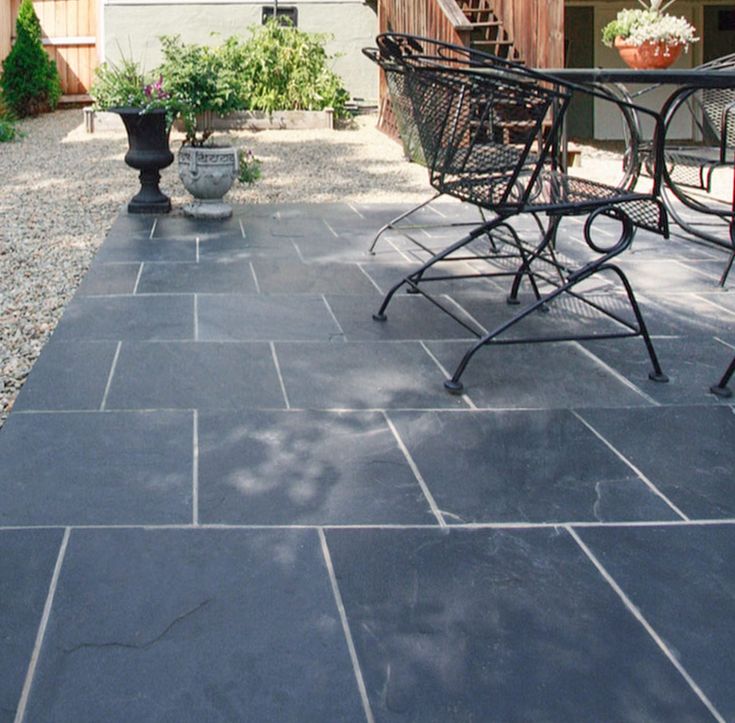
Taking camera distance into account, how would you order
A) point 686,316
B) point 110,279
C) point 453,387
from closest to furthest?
point 453,387, point 686,316, point 110,279

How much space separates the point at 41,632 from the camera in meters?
1.88

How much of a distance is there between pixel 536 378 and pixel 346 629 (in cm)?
159

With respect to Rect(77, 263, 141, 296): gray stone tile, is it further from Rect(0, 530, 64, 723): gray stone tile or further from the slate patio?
Rect(0, 530, 64, 723): gray stone tile

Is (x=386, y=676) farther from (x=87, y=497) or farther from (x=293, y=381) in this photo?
(x=293, y=381)

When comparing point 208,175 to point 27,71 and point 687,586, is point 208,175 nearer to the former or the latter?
point 687,586

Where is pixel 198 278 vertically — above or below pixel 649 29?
below

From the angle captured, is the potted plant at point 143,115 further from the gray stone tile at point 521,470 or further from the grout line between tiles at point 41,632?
the grout line between tiles at point 41,632

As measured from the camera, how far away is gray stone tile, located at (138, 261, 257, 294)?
4.40m

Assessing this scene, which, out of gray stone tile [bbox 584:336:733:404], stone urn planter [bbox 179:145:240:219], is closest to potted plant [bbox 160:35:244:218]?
stone urn planter [bbox 179:145:240:219]

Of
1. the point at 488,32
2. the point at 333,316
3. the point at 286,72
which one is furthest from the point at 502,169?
the point at 286,72

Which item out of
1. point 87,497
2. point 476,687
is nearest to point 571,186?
point 87,497

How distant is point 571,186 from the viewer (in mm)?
3834

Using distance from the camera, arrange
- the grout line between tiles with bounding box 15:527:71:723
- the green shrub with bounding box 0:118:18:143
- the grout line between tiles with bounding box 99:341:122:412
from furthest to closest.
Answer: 1. the green shrub with bounding box 0:118:18:143
2. the grout line between tiles with bounding box 99:341:122:412
3. the grout line between tiles with bounding box 15:527:71:723

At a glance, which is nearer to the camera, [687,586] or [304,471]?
[687,586]
